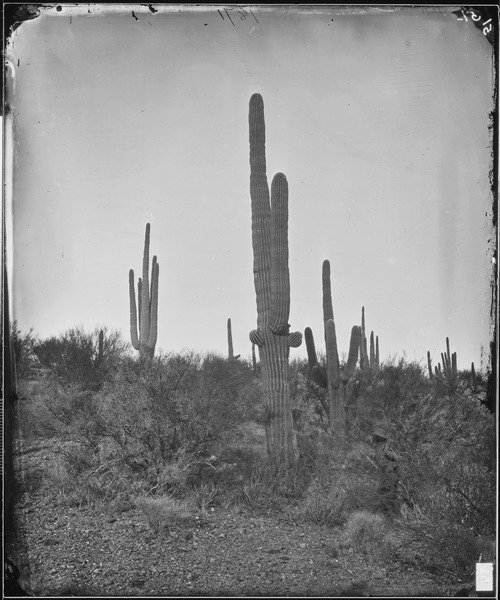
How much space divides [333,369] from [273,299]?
2.45 m

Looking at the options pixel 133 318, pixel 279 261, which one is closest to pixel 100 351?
pixel 133 318

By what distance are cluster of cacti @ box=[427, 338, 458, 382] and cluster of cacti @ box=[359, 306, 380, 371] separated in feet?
2.13

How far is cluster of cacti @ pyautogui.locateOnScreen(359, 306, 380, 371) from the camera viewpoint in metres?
5.90

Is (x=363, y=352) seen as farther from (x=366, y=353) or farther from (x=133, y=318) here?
(x=133, y=318)

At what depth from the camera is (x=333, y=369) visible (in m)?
8.05

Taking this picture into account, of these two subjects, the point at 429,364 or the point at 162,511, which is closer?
the point at 162,511

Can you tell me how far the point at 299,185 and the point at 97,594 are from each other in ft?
13.8

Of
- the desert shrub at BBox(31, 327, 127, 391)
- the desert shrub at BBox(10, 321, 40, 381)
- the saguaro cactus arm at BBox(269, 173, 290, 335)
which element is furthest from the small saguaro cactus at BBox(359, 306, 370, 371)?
the desert shrub at BBox(10, 321, 40, 381)

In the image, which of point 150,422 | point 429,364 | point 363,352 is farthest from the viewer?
point 363,352

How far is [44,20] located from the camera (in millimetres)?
4523

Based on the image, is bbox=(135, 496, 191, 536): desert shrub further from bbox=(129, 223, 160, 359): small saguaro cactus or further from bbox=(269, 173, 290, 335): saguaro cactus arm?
bbox=(269, 173, 290, 335): saguaro cactus arm

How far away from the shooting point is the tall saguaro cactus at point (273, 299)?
5977 mm

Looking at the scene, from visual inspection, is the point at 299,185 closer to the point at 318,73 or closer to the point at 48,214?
the point at 318,73

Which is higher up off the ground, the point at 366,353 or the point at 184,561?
the point at 366,353
